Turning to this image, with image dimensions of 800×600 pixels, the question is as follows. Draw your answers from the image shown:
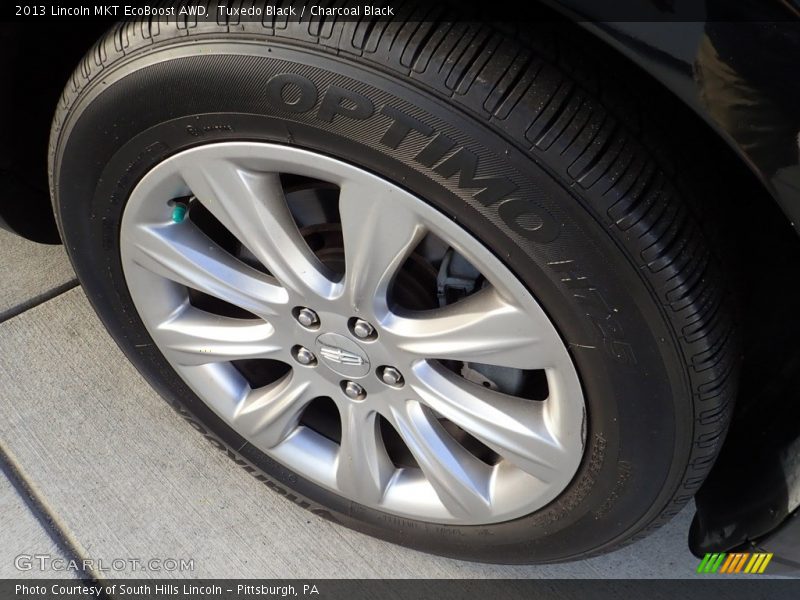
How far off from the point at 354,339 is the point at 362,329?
0.10 ft

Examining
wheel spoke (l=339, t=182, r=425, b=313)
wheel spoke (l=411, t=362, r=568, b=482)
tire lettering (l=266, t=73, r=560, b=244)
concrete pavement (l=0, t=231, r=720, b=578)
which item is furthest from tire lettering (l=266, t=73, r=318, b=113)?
concrete pavement (l=0, t=231, r=720, b=578)

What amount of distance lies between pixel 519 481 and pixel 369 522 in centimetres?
42

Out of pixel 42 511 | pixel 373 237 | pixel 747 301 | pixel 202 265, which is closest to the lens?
pixel 373 237

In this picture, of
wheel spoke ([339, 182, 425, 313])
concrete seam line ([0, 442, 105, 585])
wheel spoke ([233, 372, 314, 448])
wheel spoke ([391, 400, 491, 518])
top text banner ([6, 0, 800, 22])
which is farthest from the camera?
concrete seam line ([0, 442, 105, 585])

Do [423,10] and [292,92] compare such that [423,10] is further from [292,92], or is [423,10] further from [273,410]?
[273,410]

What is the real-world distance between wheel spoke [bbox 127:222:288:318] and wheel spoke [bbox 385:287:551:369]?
0.86 feet

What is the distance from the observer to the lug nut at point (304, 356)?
4.60ft

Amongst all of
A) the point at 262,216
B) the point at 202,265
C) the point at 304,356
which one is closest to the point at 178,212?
the point at 202,265

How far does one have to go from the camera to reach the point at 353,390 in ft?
4.66

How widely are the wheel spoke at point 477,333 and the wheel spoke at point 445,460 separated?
19 centimetres

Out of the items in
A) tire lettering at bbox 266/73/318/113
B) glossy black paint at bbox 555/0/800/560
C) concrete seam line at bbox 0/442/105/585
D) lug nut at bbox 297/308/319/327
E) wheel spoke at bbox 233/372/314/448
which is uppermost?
glossy black paint at bbox 555/0/800/560

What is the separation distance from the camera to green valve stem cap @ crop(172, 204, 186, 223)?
1.33 metres

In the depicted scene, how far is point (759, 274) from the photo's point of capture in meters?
1.22

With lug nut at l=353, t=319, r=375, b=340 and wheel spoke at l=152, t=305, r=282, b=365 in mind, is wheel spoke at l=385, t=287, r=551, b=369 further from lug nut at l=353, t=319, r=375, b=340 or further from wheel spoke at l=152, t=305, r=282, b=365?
wheel spoke at l=152, t=305, r=282, b=365
